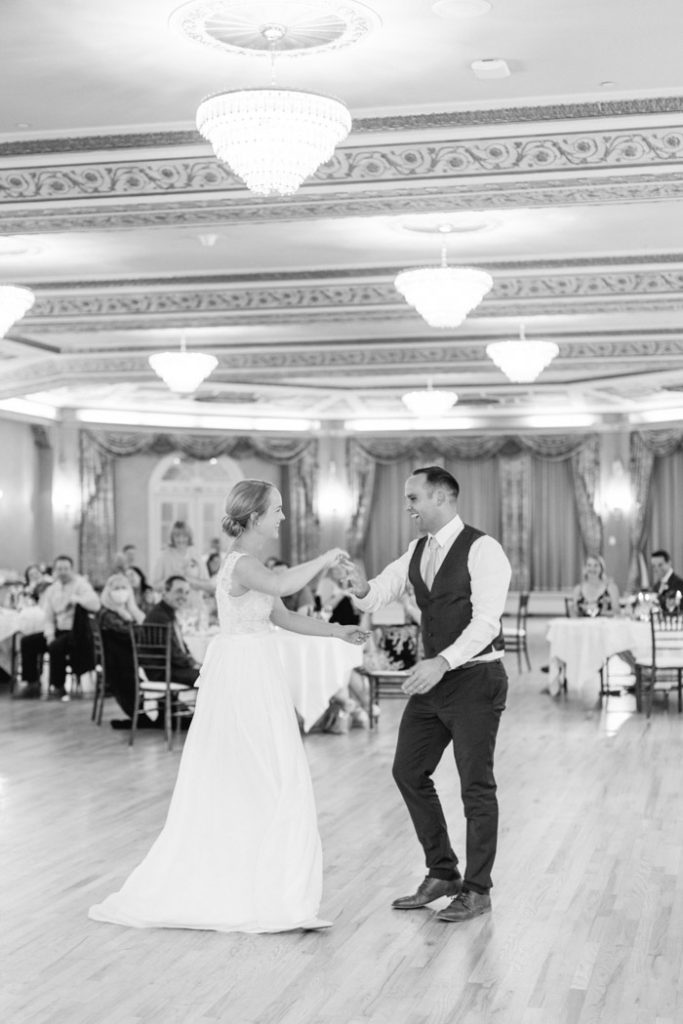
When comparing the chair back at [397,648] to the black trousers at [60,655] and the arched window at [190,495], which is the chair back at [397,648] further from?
the arched window at [190,495]

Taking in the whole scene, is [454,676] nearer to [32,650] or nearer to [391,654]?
[391,654]

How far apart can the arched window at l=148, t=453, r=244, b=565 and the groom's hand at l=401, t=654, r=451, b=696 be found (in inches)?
620

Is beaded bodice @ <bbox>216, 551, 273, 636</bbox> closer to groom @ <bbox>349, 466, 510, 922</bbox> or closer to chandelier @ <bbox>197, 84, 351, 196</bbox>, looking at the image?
groom @ <bbox>349, 466, 510, 922</bbox>

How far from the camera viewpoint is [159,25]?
207 inches

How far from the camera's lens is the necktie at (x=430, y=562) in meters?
4.91

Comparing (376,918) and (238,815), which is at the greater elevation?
(238,815)

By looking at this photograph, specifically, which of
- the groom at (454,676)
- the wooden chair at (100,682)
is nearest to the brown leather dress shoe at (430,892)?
the groom at (454,676)

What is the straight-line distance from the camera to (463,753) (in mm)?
4793

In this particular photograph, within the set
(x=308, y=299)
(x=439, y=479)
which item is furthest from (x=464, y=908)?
(x=308, y=299)

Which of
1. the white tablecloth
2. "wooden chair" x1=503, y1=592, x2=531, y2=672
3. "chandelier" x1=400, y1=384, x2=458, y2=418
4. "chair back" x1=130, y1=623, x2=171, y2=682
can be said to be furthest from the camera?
"chandelier" x1=400, y1=384, x2=458, y2=418

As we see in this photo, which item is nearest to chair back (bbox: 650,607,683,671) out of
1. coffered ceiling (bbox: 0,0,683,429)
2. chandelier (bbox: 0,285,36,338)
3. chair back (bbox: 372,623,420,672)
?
chair back (bbox: 372,623,420,672)

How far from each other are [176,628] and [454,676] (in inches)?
209

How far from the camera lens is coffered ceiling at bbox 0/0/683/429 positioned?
5430mm

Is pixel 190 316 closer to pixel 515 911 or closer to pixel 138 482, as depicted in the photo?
pixel 515 911
